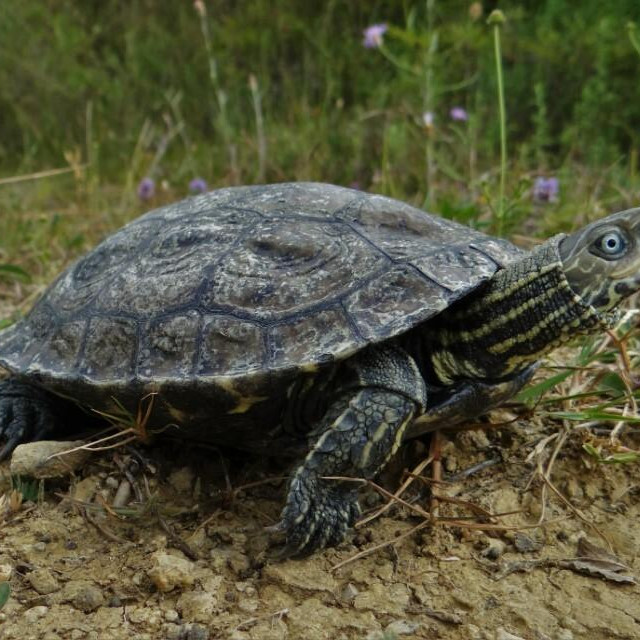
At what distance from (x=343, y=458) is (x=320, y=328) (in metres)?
0.36

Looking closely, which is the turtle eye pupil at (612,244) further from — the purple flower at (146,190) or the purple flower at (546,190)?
the purple flower at (146,190)

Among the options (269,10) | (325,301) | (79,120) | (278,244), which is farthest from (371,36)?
(79,120)

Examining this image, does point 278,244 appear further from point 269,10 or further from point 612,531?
point 269,10

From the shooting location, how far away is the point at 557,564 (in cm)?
161

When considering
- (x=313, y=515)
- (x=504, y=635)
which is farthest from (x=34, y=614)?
(x=504, y=635)

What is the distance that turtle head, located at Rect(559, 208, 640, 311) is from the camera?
1.71 metres

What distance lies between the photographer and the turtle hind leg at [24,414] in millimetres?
2189

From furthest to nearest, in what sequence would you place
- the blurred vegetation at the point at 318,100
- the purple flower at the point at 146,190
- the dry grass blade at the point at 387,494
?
the purple flower at the point at 146,190
the blurred vegetation at the point at 318,100
the dry grass blade at the point at 387,494

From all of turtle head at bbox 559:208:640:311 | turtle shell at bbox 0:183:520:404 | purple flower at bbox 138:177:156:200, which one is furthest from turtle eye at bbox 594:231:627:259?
purple flower at bbox 138:177:156:200

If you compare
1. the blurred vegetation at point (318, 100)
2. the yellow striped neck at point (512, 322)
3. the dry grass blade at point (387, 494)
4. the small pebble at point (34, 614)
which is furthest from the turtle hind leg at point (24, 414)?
the blurred vegetation at point (318, 100)

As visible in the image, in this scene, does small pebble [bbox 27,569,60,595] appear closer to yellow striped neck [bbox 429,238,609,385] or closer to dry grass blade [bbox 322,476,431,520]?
dry grass blade [bbox 322,476,431,520]

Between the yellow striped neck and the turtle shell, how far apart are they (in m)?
0.09

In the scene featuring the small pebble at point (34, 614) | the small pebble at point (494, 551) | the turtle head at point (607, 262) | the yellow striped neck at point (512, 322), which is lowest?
the small pebble at point (494, 551)

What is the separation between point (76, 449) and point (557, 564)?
4.50ft
